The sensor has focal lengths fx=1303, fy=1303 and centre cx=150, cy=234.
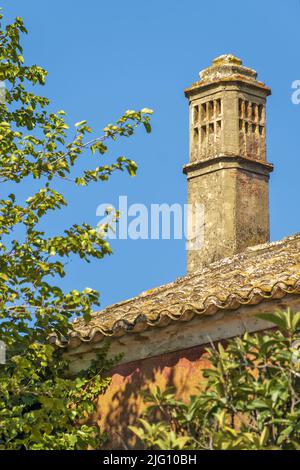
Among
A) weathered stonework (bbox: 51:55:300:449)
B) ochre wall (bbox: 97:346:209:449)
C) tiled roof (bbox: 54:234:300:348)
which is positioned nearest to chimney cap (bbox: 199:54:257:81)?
weathered stonework (bbox: 51:55:300:449)

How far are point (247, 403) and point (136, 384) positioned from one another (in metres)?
4.25

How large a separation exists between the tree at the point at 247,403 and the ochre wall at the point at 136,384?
3.04m

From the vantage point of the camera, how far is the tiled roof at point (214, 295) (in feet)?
45.8

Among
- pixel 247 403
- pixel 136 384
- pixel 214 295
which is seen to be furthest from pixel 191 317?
pixel 247 403

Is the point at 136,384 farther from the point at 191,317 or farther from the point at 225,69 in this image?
the point at 225,69

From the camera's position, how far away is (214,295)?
1419 cm

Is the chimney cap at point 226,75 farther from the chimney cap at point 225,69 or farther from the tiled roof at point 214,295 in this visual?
the tiled roof at point 214,295

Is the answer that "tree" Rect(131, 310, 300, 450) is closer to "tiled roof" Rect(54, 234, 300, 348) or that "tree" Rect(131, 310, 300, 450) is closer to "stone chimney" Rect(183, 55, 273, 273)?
"tiled roof" Rect(54, 234, 300, 348)
